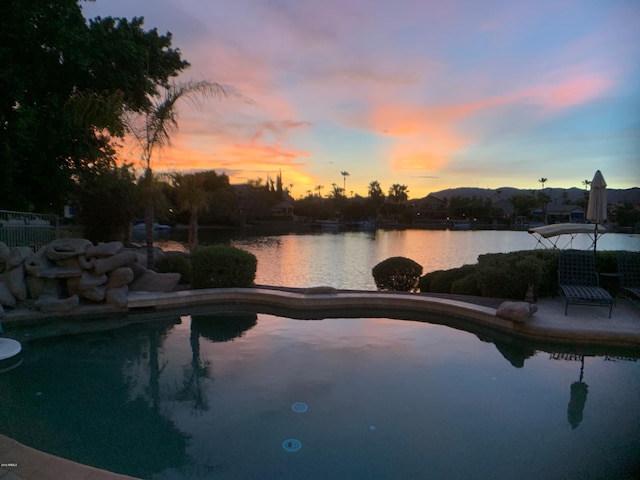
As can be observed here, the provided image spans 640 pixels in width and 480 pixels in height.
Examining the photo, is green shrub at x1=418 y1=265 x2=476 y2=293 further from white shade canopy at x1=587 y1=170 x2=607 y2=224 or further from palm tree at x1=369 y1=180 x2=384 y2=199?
palm tree at x1=369 y1=180 x2=384 y2=199

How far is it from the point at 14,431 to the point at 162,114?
8.09 m

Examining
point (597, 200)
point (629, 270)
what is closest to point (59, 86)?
point (597, 200)

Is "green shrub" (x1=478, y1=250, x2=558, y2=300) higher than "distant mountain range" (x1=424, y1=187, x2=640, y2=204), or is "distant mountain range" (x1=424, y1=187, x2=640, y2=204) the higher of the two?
"distant mountain range" (x1=424, y1=187, x2=640, y2=204)

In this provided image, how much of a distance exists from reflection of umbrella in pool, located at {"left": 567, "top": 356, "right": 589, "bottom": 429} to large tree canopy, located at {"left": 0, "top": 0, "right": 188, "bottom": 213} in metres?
10.5

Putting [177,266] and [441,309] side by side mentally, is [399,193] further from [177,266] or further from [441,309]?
[441,309]

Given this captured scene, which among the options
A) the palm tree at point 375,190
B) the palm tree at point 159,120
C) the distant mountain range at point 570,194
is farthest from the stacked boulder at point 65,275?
the palm tree at point 375,190

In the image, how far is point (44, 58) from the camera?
11266 millimetres

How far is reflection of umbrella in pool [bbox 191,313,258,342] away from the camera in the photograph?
679 centimetres

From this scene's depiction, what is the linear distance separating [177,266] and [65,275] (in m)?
2.87

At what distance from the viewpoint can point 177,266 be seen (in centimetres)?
1023

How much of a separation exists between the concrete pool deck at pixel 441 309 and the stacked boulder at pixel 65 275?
24cm

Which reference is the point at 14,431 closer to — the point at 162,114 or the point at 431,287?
the point at 162,114

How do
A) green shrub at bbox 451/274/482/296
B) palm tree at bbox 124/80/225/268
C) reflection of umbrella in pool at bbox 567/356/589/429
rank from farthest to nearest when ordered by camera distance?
palm tree at bbox 124/80/225/268, green shrub at bbox 451/274/482/296, reflection of umbrella in pool at bbox 567/356/589/429

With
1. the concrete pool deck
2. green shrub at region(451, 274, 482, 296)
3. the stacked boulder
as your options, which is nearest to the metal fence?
the stacked boulder
